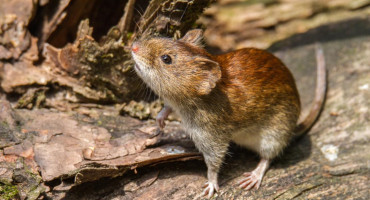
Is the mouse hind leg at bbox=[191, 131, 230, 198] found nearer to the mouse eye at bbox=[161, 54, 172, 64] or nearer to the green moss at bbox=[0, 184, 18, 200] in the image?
the mouse eye at bbox=[161, 54, 172, 64]

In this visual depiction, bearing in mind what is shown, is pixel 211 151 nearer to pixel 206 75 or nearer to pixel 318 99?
pixel 206 75

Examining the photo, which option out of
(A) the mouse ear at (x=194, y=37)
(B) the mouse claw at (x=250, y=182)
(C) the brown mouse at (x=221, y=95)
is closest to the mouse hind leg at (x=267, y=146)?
(C) the brown mouse at (x=221, y=95)

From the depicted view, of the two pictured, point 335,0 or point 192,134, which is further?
point 335,0

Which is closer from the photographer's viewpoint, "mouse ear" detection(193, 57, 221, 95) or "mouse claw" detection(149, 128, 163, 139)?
"mouse ear" detection(193, 57, 221, 95)

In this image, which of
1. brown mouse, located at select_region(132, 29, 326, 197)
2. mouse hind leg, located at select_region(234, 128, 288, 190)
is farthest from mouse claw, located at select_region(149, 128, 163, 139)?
mouse hind leg, located at select_region(234, 128, 288, 190)

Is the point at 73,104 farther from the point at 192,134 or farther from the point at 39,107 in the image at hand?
the point at 192,134

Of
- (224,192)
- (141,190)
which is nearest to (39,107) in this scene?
(141,190)

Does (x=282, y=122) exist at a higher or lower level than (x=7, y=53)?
lower
